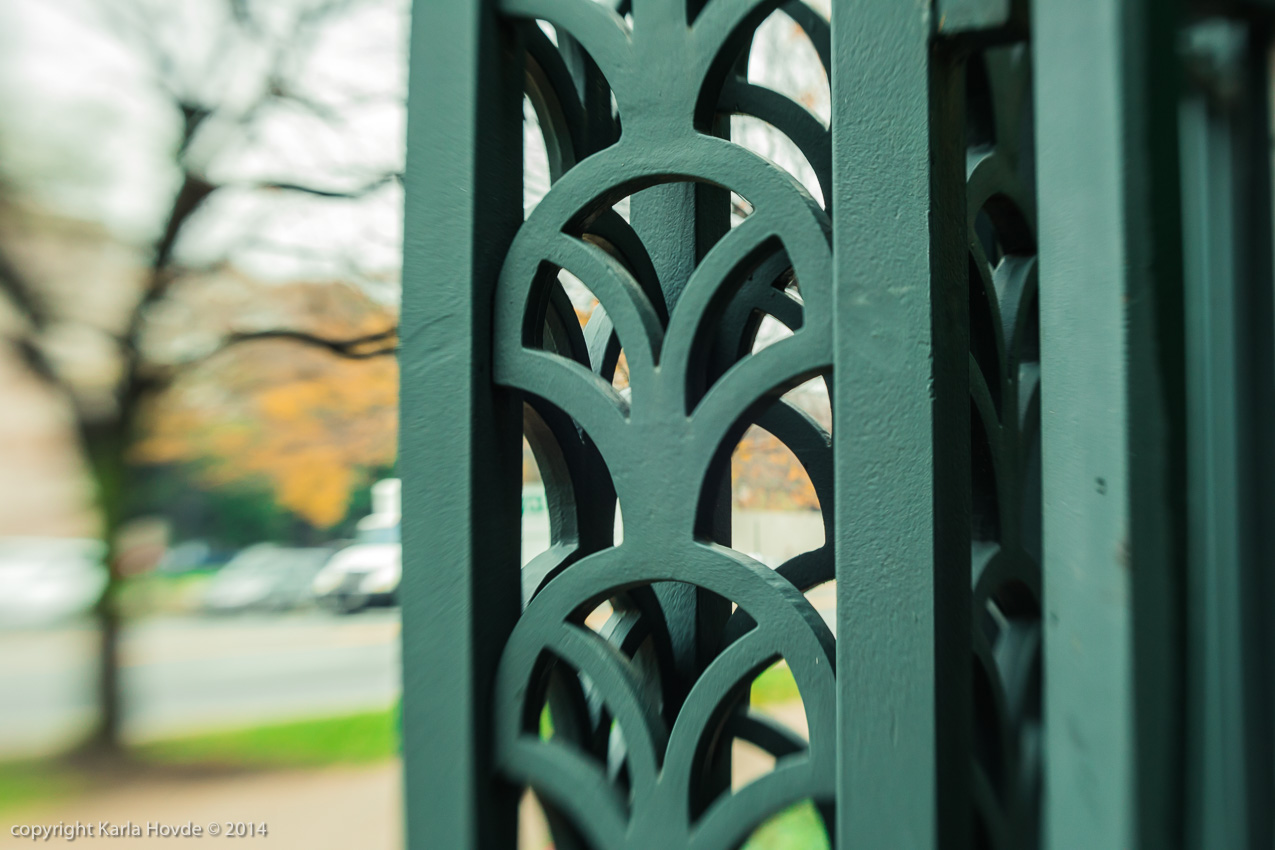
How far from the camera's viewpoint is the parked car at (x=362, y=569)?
4.21 meters

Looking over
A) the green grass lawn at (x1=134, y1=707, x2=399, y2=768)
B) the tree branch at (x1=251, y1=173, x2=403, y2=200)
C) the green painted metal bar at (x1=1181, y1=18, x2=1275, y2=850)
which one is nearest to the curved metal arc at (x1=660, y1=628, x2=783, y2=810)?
the green painted metal bar at (x1=1181, y1=18, x2=1275, y2=850)

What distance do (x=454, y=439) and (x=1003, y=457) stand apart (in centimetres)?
52

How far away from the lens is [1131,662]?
37 centimetres

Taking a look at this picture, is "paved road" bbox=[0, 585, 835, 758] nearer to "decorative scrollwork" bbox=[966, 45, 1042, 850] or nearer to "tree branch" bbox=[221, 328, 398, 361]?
"tree branch" bbox=[221, 328, 398, 361]

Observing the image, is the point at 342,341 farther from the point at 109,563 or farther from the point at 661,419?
the point at 661,419

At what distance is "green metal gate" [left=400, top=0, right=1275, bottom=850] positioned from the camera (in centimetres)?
39

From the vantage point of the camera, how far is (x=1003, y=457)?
2.31 ft

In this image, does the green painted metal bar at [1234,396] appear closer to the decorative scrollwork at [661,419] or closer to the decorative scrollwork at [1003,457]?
the decorative scrollwork at [1003,457]

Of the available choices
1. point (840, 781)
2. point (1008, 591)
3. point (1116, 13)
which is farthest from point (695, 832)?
point (1116, 13)

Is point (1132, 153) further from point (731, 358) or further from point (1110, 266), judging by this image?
point (731, 358)

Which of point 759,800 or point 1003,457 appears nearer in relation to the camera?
point 759,800

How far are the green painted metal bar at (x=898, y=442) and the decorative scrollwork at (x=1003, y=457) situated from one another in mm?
148

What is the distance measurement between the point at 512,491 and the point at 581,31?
0.39 metres

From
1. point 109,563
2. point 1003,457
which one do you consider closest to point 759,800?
point 1003,457
